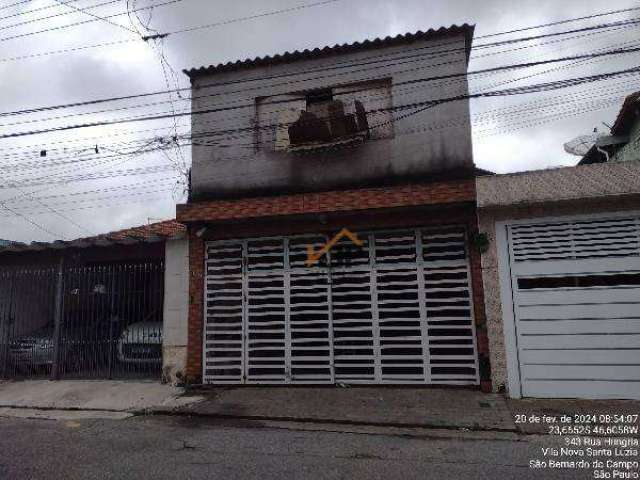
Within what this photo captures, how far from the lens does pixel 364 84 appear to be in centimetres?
900

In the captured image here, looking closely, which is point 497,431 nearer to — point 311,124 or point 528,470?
point 528,470

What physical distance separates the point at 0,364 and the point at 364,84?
10081mm

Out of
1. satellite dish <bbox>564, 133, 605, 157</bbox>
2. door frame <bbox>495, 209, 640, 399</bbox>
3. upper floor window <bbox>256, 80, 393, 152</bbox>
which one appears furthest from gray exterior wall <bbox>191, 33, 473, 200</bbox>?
satellite dish <bbox>564, 133, 605, 157</bbox>

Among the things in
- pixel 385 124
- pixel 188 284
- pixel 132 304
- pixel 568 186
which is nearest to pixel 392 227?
pixel 385 124

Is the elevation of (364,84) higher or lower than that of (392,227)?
higher

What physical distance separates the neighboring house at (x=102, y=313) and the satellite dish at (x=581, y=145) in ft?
40.7

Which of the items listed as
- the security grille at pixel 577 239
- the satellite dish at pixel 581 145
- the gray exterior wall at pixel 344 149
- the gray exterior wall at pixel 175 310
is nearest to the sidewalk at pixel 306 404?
the gray exterior wall at pixel 175 310

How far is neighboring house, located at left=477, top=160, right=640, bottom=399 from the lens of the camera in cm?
704

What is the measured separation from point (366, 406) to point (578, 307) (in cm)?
386

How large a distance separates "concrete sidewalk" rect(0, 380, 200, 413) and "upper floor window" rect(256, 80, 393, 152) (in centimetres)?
516

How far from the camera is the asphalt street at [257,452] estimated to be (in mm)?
4348

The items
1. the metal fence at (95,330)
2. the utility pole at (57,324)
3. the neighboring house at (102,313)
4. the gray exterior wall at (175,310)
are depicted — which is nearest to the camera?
the gray exterior wall at (175,310)

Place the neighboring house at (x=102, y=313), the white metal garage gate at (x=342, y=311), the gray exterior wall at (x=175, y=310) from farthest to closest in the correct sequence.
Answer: the neighboring house at (x=102, y=313) < the gray exterior wall at (x=175, y=310) < the white metal garage gate at (x=342, y=311)

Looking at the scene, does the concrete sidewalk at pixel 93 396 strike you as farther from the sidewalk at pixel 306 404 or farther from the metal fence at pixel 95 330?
the metal fence at pixel 95 330
